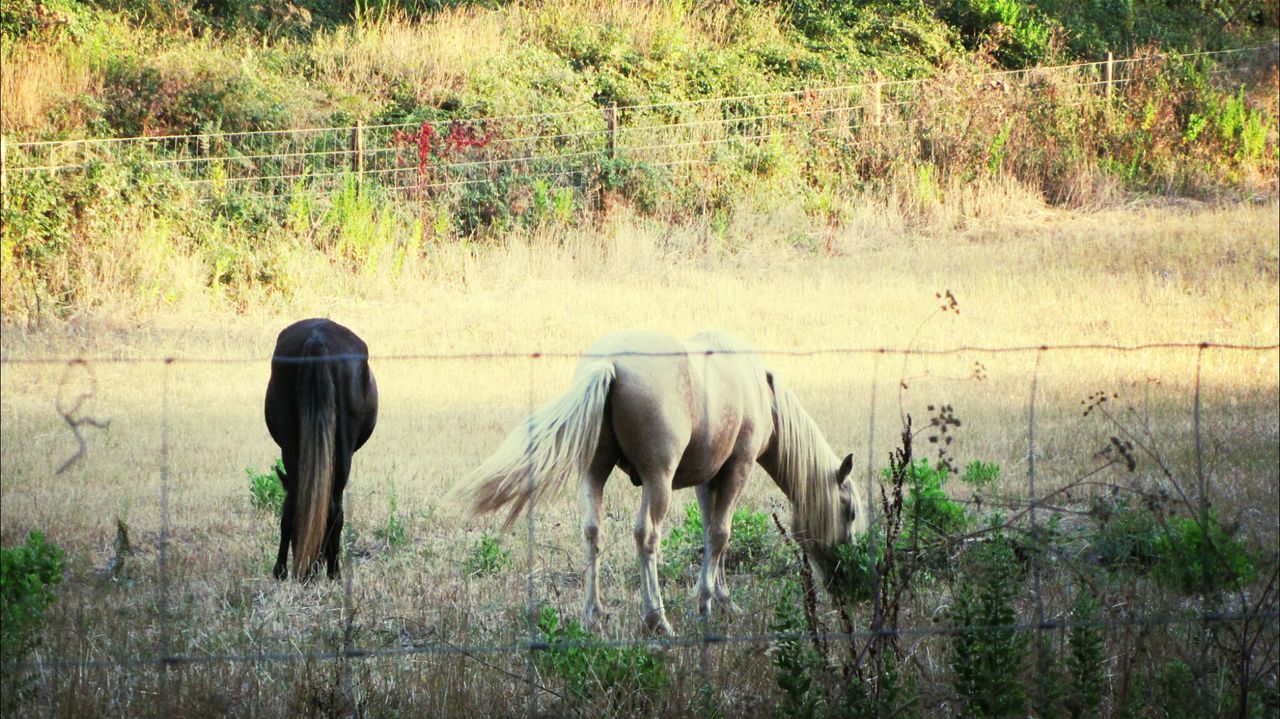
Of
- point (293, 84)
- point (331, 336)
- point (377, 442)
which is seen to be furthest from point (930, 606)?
point (293, 84)

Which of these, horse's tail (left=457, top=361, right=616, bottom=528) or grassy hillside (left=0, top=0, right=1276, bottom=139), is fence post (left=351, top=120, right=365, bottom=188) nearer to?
grassy hillside (left=0, top=0, right=1276, bottom=139)

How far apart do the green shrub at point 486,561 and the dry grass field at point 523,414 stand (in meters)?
0.04

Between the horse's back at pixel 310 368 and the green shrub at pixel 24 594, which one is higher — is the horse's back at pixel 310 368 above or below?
above

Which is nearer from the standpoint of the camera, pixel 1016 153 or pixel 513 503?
pixel 513 503

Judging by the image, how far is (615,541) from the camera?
20.7 ft

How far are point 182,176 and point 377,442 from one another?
7.32 meters

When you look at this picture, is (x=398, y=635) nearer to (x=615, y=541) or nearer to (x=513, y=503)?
(x=513, y=503)

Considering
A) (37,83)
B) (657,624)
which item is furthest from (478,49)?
(657,624)

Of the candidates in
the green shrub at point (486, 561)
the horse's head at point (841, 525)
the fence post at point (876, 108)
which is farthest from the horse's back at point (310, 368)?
the fence post at point (876, 108)

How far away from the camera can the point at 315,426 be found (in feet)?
17.9

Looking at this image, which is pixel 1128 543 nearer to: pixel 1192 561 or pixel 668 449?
pixel 1192 561

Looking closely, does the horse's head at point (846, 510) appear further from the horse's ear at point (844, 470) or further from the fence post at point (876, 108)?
the fence post at point (876, 108)

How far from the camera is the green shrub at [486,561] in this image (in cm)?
577

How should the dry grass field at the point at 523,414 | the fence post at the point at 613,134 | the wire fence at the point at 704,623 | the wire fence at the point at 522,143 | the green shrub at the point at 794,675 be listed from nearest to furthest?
1. the green shrub at the point at 794,675
2. the wire fence at the point at 704,623
3. the dry grass field at the point at 523,414
4. the wire fence at the point at 522,143
5. the fence post at the point at 613,134
